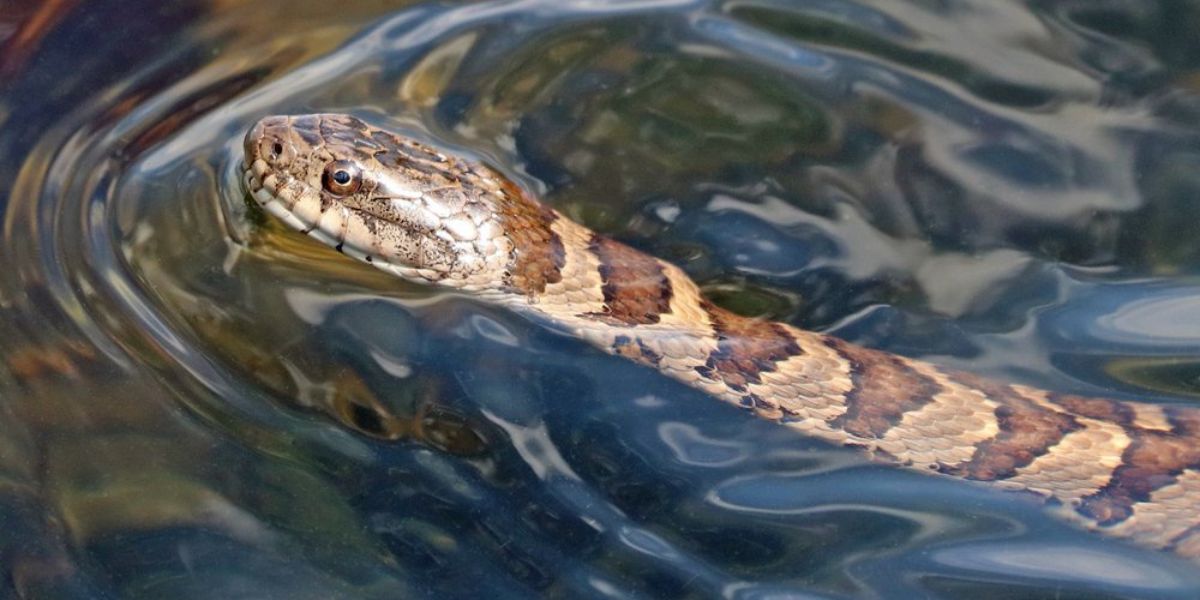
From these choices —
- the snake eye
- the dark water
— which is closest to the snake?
the snake eye

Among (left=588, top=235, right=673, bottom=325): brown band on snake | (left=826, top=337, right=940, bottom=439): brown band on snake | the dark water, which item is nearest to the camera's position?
the dark water

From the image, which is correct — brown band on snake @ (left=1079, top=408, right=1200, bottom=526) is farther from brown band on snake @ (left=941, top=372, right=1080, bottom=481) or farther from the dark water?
brown band on snake @ (left=941, top=372, right=1080, bottom=481)

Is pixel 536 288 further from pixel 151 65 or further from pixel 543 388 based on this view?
pixel 151 65

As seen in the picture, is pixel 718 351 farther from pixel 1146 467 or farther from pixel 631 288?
pixel 1146 467

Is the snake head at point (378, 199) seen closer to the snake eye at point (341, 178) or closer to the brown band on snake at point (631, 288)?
the snake eye at point (341, 178)

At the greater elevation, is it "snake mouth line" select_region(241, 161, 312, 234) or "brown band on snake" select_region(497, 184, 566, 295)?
"brown band on snake" select_region(497, 184, 566, 295)

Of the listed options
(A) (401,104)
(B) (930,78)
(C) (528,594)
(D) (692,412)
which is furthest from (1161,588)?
(A) (401,104)

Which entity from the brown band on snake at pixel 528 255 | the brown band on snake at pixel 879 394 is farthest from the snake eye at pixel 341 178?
the brown band on snake at pixel 879 394
